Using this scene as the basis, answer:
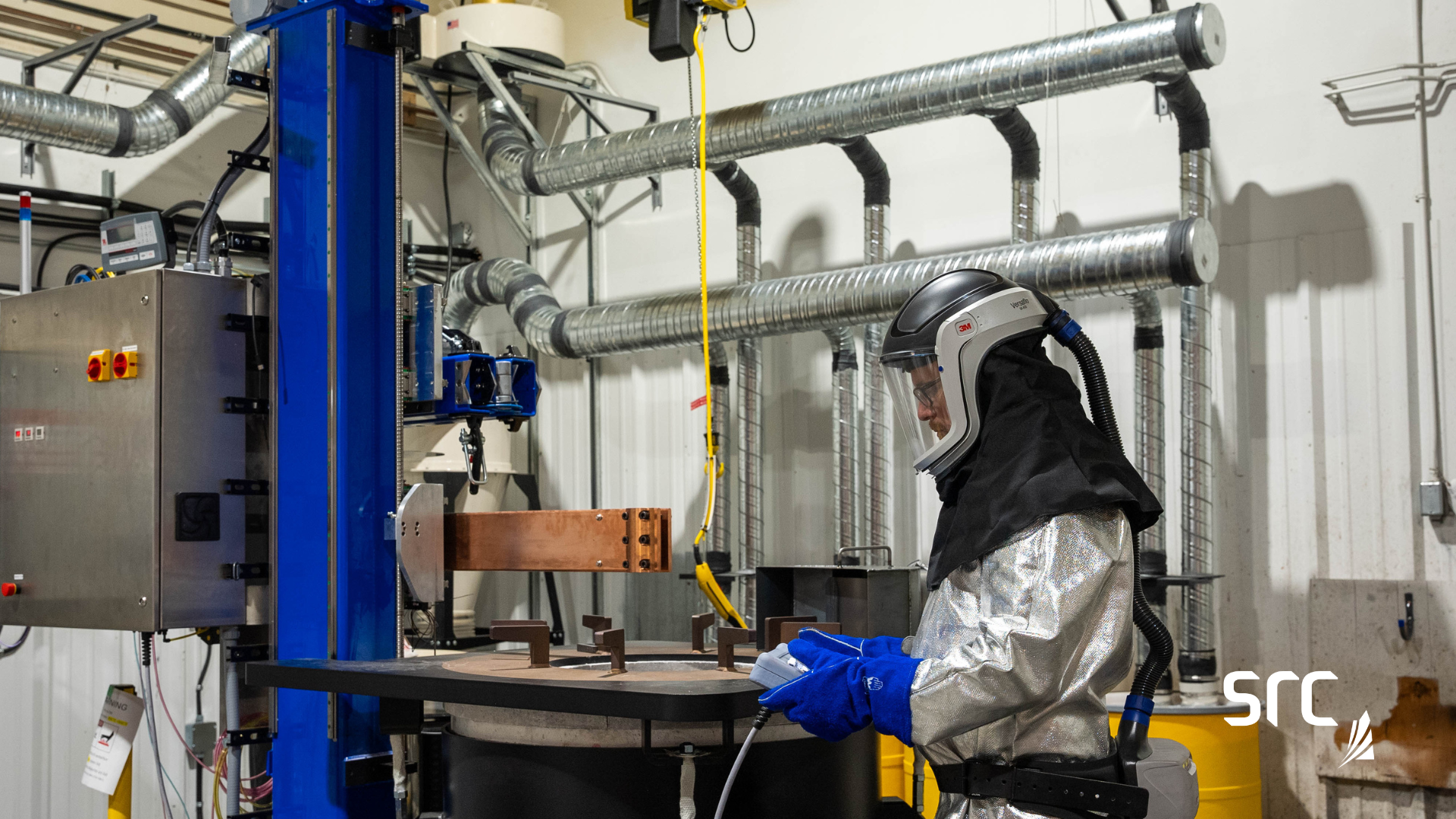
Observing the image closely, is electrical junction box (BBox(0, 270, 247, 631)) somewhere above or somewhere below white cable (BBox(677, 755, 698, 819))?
above

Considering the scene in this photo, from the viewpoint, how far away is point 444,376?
2887mm

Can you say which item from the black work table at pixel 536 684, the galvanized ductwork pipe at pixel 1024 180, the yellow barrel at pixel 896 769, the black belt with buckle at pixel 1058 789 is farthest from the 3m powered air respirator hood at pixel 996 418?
the galvanized ductwork pipe at pixel 1024 180

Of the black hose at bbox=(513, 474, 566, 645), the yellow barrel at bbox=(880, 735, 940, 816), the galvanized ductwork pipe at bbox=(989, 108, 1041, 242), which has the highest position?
the galvanized ductwork pipe at bbox=(989, 108, 1041, 242)

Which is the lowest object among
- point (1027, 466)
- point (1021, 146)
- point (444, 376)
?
point (1027, 466)

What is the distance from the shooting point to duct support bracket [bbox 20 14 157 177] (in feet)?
16.3

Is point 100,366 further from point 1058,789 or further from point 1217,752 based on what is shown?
point 1217,752

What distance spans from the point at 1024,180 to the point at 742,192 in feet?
4.31

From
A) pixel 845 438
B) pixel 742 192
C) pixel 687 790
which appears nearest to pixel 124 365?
pixel 687 790

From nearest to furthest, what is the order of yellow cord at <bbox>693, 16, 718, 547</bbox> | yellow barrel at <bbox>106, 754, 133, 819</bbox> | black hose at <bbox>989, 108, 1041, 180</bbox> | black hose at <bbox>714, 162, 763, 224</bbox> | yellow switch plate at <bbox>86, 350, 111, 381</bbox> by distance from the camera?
yellow switch plate at <bbox>86, 350, 111, 381</bbox> < yellow cord at <bbox>693, 16, 718, 547</bbox> < yellow barrel at <bbox>106, 754, 133, 819</bbox> < black hose at <bbox>989, 108, 1041, 180</bbox> < black hose at <bbox>714, 162, 763, 224</bbox>

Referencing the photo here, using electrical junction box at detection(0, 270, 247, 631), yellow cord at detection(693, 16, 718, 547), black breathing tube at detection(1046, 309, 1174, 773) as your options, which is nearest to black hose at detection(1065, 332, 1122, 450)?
black breathing tube at detection(1046, 309, 1174, 773)

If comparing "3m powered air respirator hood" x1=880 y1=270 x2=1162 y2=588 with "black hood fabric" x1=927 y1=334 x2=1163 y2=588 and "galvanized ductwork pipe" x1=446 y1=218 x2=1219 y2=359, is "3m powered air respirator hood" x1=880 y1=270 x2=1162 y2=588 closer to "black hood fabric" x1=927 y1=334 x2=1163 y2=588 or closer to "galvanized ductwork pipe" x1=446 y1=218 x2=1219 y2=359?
"black hood fabric" x1=927 y1=334 x2=1163 y2=588

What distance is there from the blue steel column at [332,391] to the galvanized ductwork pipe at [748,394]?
8.96ft

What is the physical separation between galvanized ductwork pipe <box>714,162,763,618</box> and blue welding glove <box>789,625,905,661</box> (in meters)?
3.09

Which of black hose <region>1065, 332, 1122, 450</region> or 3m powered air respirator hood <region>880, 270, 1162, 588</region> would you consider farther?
black hose <region>1065, 332, 1122, 450</region>
